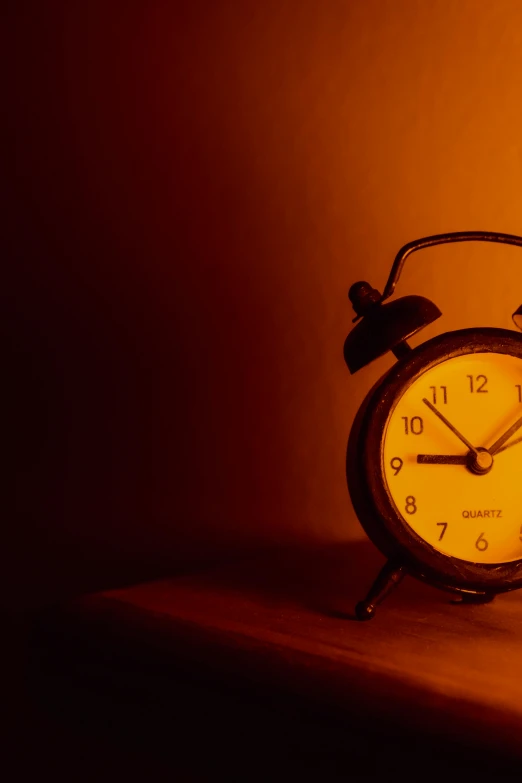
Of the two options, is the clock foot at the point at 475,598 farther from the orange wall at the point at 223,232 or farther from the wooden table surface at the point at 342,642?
the orange wall at the point at 223,232

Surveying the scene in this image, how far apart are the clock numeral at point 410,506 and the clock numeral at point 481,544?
8 centimetres

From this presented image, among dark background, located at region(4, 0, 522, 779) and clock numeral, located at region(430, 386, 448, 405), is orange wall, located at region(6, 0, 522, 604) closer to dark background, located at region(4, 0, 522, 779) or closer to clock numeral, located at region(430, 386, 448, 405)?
dark background, located at region(4, 0, 522, 779)

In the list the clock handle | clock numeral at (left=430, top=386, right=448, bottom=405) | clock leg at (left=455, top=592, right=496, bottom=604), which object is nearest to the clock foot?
clock leg at (left=455, top=592, right=496, bottom=604)

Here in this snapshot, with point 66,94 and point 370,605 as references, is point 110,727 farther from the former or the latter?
point 66,94

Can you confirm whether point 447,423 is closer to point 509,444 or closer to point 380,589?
point 509,444

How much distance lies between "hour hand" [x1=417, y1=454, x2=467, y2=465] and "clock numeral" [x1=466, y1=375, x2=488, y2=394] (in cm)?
8

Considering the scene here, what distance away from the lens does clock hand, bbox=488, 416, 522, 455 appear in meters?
0.83

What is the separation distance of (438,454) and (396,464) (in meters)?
0.05

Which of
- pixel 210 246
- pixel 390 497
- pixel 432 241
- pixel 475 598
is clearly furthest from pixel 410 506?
pixel 210 246

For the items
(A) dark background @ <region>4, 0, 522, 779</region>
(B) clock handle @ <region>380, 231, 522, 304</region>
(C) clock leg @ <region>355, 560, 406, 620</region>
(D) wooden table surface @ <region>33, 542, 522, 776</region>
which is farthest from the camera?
(A) dark background @ <region>4, 0, 522, 779</region>

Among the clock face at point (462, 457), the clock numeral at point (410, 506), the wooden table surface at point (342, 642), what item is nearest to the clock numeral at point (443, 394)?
the clock face at point (462, 457)

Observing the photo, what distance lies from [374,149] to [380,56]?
0.58 ft

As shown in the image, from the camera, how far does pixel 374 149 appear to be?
1344mm

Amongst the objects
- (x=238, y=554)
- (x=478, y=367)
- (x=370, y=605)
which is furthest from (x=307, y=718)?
(x=238, y=554)
